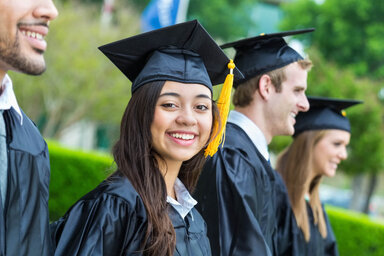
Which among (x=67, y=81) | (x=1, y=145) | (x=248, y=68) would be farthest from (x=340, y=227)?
(x=67, y=81)

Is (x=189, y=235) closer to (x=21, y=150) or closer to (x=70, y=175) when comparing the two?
(x=21, y=150)

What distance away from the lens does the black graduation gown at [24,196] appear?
61.2 inches

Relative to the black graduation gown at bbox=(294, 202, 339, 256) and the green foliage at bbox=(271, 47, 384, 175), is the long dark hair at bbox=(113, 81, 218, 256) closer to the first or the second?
the black graduation gown at bbox=(294, 202, 339, 256)

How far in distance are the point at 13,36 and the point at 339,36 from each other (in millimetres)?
18631

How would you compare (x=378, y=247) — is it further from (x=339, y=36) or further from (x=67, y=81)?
(x=339, y=36)

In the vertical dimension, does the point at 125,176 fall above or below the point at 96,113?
below

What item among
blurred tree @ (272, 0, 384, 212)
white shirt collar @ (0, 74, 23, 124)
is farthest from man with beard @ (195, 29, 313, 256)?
blurred tree @ (272, 0, 384, 212)

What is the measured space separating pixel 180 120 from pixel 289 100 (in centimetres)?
124

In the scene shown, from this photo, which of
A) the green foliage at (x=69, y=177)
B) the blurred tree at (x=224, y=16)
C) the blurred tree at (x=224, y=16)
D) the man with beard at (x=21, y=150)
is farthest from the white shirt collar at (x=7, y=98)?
the blurred tree at (x=224, y=16)

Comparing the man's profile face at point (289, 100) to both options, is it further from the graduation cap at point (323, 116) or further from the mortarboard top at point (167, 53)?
the graduation cap at point (323, 116)

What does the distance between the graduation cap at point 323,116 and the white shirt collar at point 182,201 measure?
84.4 inches

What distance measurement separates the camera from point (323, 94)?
12586mm

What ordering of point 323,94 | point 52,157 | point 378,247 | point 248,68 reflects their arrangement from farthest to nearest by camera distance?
point 323,94
point 378,247
point 52,157
point 248,68

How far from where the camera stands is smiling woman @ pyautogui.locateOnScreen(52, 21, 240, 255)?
188 centimetres
